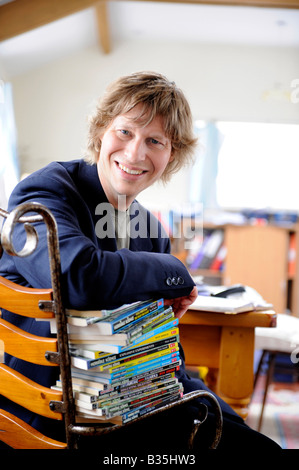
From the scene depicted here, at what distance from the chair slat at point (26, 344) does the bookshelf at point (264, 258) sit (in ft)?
12.6

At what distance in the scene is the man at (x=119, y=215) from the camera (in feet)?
2.84

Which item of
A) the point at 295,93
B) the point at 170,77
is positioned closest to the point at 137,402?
the point at 170,77

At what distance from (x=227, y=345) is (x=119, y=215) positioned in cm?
52

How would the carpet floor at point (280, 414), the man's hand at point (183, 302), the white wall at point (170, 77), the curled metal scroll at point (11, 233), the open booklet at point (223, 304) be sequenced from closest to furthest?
1. the curled metal scroll at point (11, 233)
2. the man's hand at point (183, 302)
3. the open booklet at point (223, 304)
4. the carpet floor at point (280, 414)
5. the white wall at point (170, 77)

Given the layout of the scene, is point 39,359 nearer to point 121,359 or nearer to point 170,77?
point 121,359

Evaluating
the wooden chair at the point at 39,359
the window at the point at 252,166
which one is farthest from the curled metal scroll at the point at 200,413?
the window at the point at 252,166

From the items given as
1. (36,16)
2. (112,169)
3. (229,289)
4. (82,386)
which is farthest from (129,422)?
(36,16)

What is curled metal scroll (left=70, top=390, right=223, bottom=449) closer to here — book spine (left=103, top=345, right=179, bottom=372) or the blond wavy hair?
book spine (left=103, top=345, right=179, bottom=372)

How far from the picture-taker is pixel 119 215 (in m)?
1.34

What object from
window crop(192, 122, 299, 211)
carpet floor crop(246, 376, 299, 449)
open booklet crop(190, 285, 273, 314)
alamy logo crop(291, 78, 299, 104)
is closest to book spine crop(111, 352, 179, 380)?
open booklet crop(190, 285, 273, 314)

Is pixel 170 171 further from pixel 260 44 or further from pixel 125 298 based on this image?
pixel 260 44

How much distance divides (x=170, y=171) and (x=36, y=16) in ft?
10.8

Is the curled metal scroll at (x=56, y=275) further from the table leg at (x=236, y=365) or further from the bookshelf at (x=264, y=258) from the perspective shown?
the bookshelf at (x=264, y=258)

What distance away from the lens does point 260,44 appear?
569 cm
